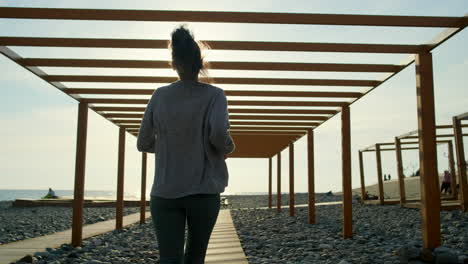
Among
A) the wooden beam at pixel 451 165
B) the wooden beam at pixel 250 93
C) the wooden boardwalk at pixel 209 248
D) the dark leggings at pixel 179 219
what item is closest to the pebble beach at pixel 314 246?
the wooden boardwalk at pixel 209 248

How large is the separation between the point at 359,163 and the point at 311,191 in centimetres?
829

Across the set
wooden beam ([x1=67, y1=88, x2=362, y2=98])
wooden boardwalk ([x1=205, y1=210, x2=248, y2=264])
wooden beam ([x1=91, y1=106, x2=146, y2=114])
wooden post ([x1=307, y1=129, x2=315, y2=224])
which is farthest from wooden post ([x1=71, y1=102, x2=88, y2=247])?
wooden post ([x1=307, y1=129, x2=315, y2=224])

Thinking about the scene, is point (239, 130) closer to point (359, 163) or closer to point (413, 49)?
point (413, 49)

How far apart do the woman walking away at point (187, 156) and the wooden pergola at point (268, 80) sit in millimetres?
2483

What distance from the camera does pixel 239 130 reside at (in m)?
12.3

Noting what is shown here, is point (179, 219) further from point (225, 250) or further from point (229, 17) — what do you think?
point (225, 250)

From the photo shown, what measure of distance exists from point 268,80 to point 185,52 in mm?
4879

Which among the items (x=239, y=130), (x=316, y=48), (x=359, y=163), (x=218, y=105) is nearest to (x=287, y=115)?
(x=239, y=130)

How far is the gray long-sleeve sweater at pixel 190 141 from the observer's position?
246 cm

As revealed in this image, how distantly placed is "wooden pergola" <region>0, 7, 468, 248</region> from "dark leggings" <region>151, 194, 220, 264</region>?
2.89m

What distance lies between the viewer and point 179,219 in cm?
247

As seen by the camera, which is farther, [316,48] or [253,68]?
[253,68]

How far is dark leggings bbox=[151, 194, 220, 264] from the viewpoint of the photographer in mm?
2451

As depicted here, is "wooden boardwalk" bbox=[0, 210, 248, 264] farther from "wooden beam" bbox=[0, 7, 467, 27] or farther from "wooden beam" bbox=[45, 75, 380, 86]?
"wooden beam" bbox=[0, 7, 467, 27]
